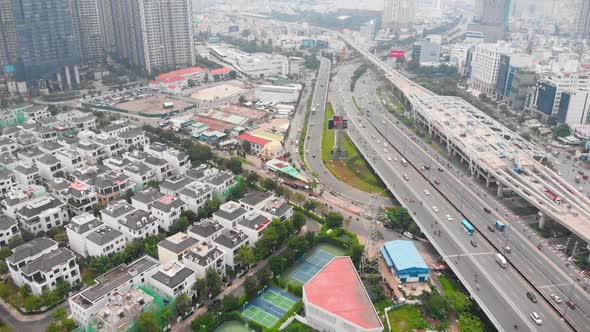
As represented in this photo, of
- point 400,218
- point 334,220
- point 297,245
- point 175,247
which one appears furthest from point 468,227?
point 175,247

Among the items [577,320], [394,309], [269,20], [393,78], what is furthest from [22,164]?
[269,20]

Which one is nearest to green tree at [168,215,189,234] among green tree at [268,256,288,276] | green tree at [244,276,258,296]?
green tree at [268,256,288,276]

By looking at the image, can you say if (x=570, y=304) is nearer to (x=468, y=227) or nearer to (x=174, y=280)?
(x=468, y=227)

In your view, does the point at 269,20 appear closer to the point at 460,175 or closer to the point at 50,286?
the point at 460,175

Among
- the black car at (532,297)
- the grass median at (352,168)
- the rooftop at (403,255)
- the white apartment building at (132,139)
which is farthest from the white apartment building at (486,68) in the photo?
the white apartment building at (132,139)

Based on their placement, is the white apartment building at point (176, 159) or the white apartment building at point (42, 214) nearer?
the white apartment building at point (42, 214)

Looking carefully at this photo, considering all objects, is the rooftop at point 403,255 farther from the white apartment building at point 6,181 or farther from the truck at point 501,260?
the white apartment building at point 6,181

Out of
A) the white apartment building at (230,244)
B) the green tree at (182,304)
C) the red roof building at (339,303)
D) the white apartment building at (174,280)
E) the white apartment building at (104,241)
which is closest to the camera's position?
the red roof building at (339,303)
